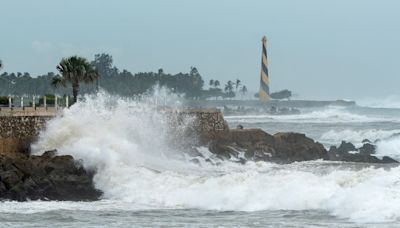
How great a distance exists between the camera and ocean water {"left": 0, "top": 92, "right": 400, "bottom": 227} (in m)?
18.5

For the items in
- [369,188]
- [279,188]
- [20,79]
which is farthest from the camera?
[20,79]

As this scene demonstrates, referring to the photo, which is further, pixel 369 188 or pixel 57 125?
pixel 57 125

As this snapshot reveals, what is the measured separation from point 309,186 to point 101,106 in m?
11.8

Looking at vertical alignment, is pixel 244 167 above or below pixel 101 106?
below

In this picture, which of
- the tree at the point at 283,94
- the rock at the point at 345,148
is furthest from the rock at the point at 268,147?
the tree at the point at 283,94

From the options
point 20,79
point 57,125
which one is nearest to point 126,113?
point 57,125

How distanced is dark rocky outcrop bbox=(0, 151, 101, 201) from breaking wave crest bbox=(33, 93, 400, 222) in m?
0.63

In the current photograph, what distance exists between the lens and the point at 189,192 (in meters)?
21.9

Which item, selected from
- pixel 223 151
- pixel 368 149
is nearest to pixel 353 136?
pixel 368 149

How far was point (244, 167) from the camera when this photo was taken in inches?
1186

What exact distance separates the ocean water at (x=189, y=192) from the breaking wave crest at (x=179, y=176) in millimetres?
26

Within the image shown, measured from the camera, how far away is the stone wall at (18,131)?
27.3m

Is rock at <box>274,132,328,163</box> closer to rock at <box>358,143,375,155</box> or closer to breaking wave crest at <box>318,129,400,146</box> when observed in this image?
rock at <box>358,143,375,155</box>

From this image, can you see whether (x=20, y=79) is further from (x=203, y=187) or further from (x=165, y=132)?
(x=203, y=187)
